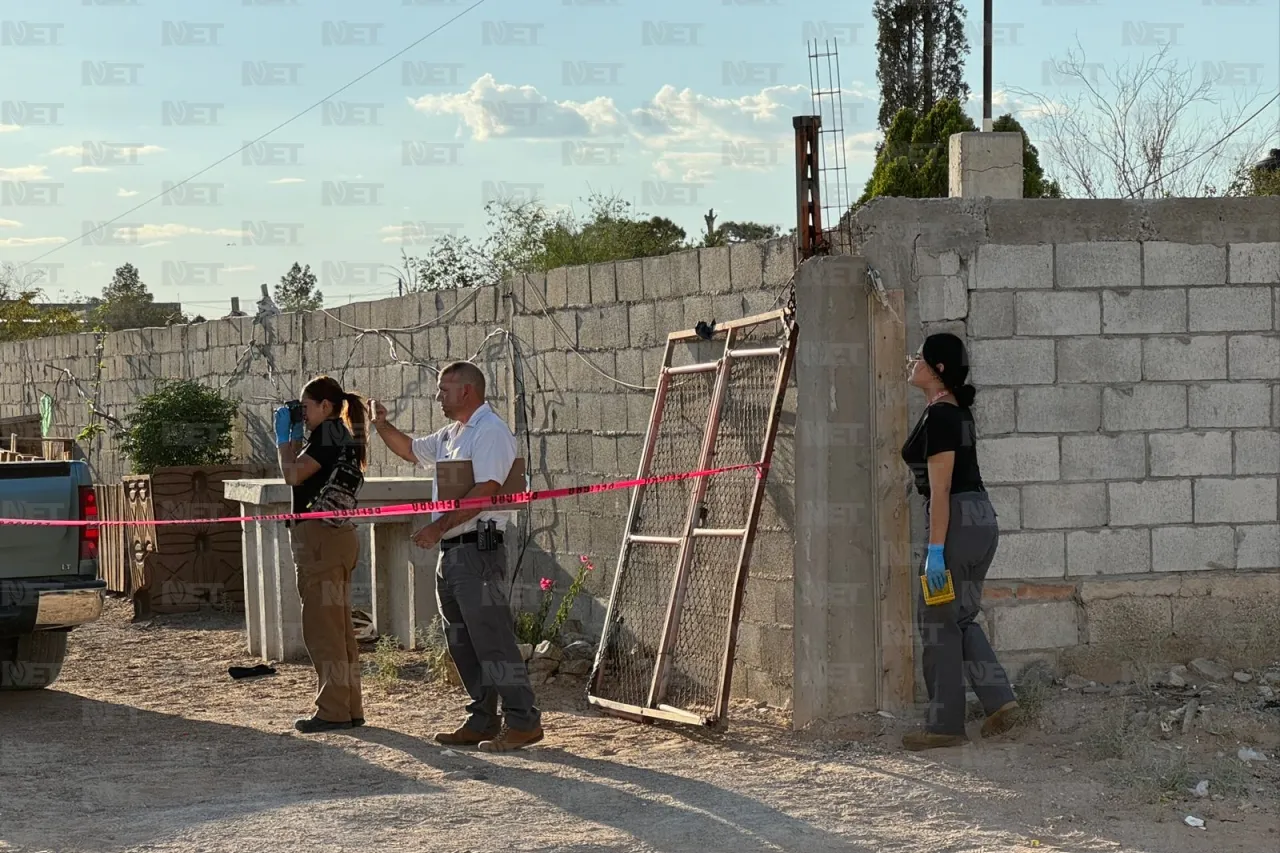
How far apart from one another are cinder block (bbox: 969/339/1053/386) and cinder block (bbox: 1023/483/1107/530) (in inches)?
20.6

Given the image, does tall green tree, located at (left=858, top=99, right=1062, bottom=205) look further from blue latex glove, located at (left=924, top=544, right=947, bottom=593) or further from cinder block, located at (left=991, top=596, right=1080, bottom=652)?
blue latex glove, located at (left=924, top=544, right=947, bottom=593)

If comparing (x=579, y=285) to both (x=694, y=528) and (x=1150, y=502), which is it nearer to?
(x=694, y=528)

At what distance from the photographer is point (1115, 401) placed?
7.57 metres

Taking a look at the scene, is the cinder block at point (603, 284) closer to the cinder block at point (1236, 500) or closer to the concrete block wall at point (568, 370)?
the concrete block wall at point (568, 370)

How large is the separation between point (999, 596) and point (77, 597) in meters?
4.70

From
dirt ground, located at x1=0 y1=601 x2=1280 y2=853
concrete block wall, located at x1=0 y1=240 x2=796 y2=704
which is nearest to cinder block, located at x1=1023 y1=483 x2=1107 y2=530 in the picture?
dirt ground, located at x1=0 y1=601 x2=1280 y2=853

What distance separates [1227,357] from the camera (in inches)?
302

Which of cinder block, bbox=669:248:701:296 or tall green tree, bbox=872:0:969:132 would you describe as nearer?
cinder block, bbox=669:248:701:296

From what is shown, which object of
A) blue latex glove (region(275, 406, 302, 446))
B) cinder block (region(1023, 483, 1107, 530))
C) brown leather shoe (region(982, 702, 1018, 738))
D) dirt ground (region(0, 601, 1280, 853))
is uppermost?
blue latex glove (region(275, 406, 302, 446))

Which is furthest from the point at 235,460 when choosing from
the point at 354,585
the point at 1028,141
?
the point at 1028,141

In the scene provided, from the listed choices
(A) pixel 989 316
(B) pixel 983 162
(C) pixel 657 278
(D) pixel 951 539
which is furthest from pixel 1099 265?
(C) pixel 657 278

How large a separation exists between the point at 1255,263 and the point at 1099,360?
0.97 meters

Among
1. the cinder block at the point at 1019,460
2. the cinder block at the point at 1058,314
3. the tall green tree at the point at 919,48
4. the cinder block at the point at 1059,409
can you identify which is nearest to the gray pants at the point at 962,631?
the cinder block at the point at 1019,460

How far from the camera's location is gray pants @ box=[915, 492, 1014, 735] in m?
6.75
